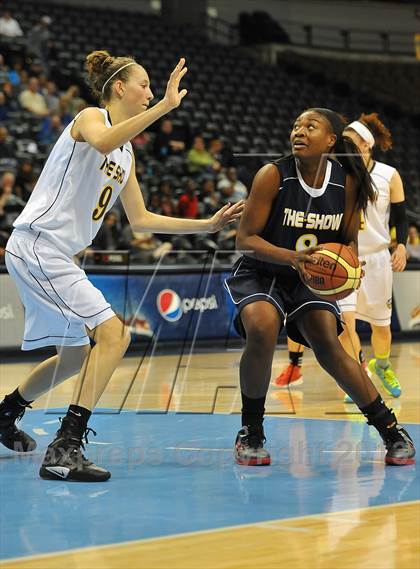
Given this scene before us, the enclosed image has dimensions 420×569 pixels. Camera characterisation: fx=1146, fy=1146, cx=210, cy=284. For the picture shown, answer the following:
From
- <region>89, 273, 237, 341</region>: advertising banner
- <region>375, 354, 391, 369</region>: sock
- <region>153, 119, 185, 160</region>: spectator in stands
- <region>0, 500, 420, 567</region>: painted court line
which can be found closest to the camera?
<region>0, 500, 420, 567</region>: painted court line

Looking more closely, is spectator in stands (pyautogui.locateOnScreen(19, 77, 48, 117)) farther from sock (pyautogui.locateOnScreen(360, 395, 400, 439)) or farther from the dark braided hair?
sock (pyautogui.locateOnScreen(360, 395, 400, 439))

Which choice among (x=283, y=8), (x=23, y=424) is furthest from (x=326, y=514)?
(x=283, y=8)

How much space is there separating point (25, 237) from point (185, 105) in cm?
1832

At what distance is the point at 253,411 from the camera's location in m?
5.97

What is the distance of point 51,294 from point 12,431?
3.27ft

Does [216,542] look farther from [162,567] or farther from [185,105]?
[185,105]

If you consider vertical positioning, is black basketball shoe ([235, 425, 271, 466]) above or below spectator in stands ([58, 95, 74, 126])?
above

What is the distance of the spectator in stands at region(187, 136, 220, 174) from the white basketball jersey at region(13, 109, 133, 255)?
13.0 meters

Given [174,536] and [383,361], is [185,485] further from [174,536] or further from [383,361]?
[383,361]

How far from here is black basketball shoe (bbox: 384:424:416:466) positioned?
19.3 ft

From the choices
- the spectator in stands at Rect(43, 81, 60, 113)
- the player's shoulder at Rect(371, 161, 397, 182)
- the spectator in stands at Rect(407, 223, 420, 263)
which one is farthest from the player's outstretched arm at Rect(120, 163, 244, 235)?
the spectator in stands at Rect(43, 81, 60, 113)

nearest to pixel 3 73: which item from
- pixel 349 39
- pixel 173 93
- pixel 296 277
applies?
pixel 296 277

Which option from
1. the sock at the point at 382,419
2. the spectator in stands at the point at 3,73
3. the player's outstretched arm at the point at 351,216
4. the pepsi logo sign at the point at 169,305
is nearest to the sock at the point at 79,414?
the sock at the point at 382,419

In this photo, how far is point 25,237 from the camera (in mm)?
5738
